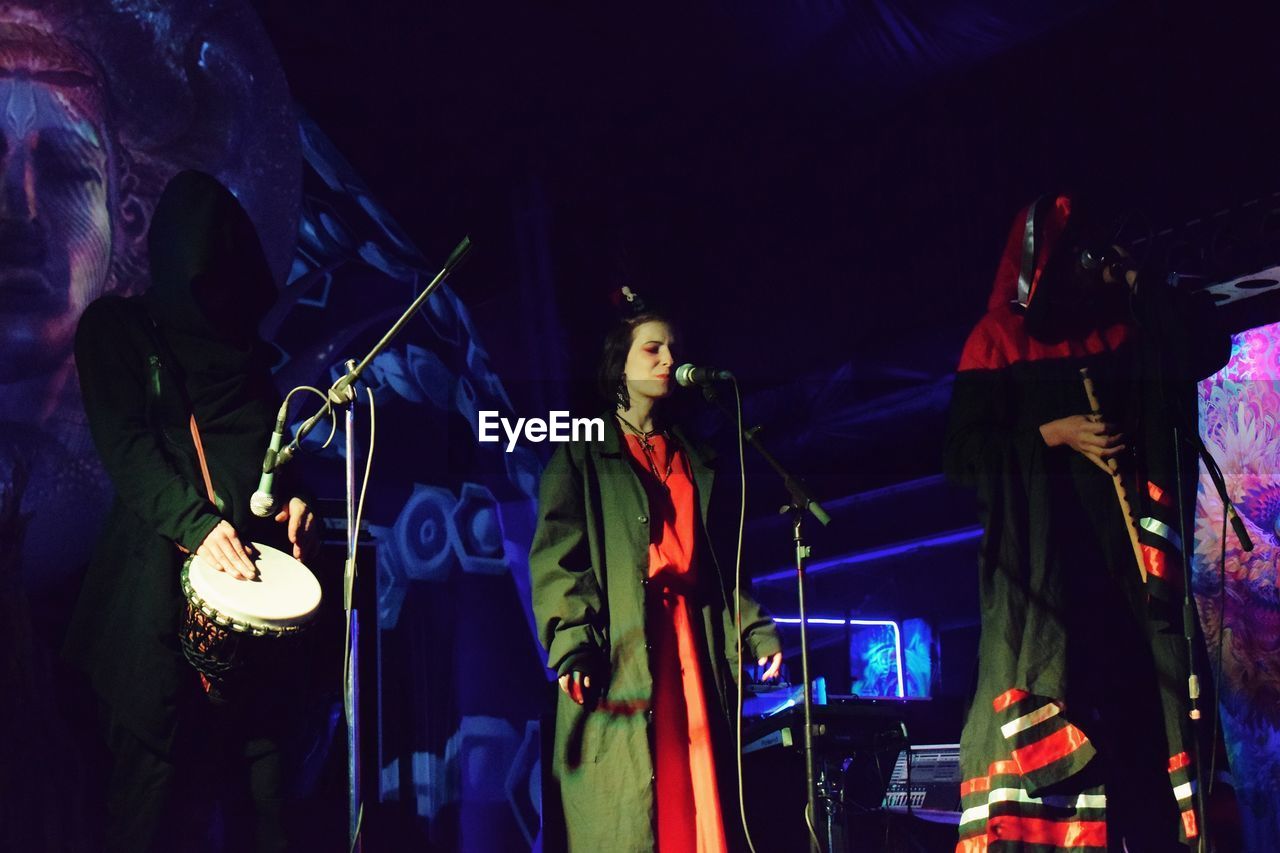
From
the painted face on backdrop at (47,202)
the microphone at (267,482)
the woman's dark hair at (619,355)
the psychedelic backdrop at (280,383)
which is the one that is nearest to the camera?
the microphone at (267,482)

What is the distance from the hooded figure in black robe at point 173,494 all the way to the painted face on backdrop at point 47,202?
0.74 meters

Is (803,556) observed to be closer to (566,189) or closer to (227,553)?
(227,553)

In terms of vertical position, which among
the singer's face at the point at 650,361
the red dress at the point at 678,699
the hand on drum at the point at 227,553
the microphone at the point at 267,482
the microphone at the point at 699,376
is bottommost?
the red dress at the point at 678,699

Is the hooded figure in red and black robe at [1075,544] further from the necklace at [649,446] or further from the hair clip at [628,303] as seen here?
the hair clip at [628,303]

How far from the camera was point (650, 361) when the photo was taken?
11.5 ft

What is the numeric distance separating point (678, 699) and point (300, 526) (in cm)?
108

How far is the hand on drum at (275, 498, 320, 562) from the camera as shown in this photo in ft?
10.4

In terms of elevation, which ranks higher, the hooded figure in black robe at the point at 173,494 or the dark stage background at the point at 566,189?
the dark stage background at the point at 566,189

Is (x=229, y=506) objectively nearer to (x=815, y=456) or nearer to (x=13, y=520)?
(x=13, y=520)

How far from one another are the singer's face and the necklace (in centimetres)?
8

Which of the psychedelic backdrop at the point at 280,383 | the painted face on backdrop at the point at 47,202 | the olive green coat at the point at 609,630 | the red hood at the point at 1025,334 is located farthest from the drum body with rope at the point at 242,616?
the red hood at the point at 1025,334

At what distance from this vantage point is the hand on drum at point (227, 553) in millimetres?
2838
